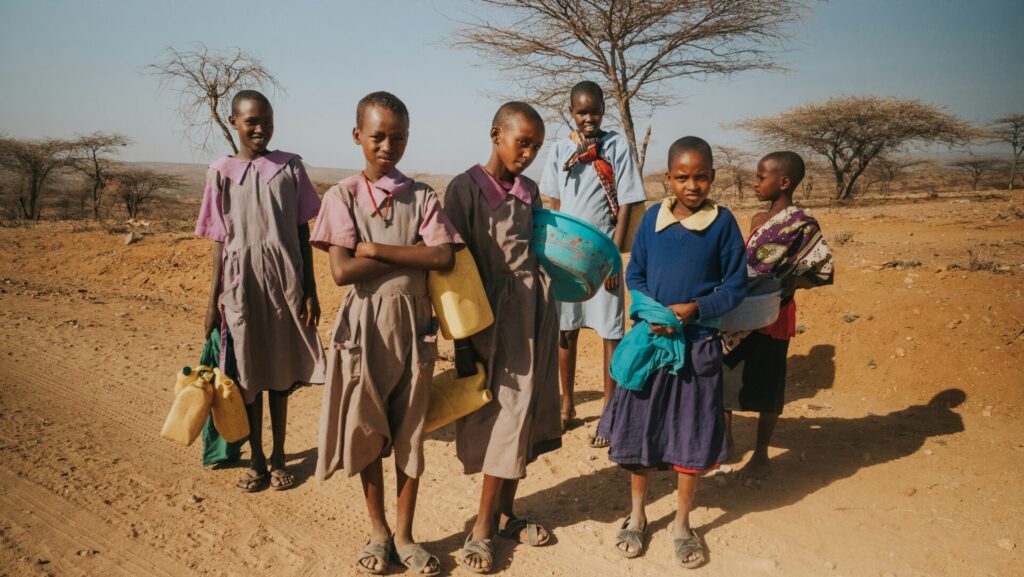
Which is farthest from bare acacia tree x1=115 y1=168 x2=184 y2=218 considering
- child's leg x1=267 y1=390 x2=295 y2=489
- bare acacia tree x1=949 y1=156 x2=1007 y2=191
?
bare acacia tree x1=949 y1=156 x2=1007 y2=191

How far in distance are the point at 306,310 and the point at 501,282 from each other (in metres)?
1.28

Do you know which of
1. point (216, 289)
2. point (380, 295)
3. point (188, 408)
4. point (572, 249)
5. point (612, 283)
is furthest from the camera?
point (612, 283)

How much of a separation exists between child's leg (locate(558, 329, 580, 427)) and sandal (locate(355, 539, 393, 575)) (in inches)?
67.1

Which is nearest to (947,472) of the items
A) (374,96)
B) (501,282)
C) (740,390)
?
(740,390)

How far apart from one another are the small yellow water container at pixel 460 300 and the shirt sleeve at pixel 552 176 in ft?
5.78

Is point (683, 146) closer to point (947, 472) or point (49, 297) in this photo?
point (947, 472)

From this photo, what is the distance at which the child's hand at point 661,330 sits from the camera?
2.46 m

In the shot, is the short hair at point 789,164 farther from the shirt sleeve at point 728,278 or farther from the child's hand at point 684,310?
the child's hand at point 684,310

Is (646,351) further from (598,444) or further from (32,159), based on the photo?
(32,159)

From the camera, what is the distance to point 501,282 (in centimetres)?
245

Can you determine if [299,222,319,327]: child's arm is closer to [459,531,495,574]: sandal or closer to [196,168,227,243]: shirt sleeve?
[196,168,227,243]: shirt sleeve

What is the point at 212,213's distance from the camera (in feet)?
9.96

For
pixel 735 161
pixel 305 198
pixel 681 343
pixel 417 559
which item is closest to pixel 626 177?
pixel 681 343

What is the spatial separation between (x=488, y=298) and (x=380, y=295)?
1.41ft
